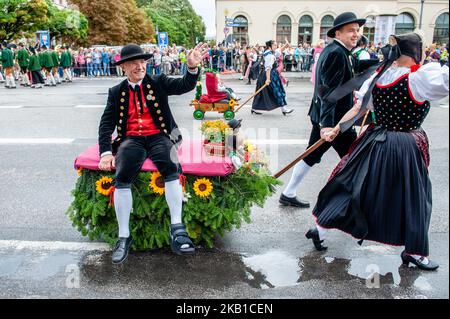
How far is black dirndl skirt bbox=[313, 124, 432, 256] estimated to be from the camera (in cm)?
327

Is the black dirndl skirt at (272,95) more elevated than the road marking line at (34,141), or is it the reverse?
the black dirndl skirt at (272,95)

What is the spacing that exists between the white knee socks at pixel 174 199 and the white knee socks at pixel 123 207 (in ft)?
1.01

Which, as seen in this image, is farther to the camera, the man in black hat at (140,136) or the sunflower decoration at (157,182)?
the sunflower decoration at (157,182)

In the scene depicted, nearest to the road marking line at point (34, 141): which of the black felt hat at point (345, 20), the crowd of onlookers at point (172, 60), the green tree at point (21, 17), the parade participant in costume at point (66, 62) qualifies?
the black felt hat at point (345, 20)

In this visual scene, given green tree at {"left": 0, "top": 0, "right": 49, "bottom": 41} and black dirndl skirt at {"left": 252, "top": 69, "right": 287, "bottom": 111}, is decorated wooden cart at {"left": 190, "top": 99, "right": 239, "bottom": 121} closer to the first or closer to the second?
black dirndl skirt at {"left": 252, "top": 69, "right": 287, "bottom": 111}

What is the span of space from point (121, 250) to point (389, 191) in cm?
214

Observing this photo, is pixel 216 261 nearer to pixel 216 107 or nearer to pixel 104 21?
pixel 216 107

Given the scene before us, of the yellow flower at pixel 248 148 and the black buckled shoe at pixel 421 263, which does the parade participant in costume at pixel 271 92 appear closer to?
the yellow flower at pixel 248 148

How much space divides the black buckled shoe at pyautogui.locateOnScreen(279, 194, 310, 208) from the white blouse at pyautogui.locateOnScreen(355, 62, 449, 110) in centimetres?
212

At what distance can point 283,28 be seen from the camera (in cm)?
4906

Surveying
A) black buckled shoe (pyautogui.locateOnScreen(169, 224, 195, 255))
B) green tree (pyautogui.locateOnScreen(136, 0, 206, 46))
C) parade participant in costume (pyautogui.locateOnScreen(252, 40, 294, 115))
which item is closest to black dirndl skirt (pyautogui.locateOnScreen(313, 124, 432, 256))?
black buckled shoe (pyautogui.locateOnScreen(169, 224, 195, 255))

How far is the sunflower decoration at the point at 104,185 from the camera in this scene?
3.73 m

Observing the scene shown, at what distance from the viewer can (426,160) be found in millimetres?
3426
